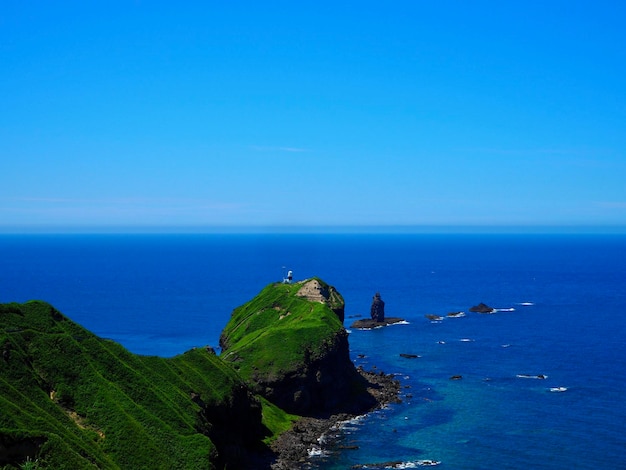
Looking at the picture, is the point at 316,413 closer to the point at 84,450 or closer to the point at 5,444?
the point at 84,450

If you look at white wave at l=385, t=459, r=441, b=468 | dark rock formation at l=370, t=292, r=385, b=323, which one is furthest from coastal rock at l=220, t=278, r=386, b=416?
dark rock formation at l=370, t=292, r=385, b=323

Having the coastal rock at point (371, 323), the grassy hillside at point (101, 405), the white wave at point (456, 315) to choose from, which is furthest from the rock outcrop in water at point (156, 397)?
the white wave at point (456, 315)

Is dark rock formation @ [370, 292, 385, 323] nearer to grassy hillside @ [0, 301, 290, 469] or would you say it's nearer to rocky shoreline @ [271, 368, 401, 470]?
rocky shoreline @ [271, 368, 401, 470]

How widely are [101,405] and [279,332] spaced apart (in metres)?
50.4

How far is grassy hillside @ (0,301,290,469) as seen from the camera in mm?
54281

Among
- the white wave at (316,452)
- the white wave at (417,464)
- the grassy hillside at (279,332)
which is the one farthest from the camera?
the grassy hillside at (279,332)

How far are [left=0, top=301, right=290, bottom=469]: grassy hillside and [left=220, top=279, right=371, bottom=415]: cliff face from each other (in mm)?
16187

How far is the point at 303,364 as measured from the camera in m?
102

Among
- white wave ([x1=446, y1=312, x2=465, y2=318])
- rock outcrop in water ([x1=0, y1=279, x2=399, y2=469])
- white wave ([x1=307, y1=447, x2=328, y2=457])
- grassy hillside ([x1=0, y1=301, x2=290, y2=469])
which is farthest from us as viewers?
white wave ([x1=446, y1=312, x2=465, y2=318])

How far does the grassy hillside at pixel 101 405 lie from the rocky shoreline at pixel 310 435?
14.6ft

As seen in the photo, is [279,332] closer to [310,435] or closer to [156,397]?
[310,435]

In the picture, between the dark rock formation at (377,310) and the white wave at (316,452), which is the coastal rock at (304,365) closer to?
the white wave at (316,452)

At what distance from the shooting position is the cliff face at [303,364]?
3959 inches

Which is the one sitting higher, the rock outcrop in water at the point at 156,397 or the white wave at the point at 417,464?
the rock outcrop in water at the point at 156,397
